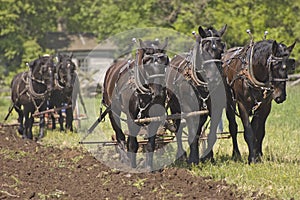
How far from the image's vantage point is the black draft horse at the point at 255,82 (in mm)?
8984

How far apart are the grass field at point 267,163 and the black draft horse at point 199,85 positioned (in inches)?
22.5

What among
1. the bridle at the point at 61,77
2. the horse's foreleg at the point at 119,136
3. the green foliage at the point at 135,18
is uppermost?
the green foliage at the point at 135,18


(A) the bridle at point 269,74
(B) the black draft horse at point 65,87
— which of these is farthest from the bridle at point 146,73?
(B) the black draft horse at point 65,87

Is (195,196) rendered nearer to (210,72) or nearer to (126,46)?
(210,72)

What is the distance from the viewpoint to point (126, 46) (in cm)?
3481

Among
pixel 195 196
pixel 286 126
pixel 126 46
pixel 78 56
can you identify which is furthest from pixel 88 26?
pixel 195 196

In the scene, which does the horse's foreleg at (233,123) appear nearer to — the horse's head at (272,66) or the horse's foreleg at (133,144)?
the horse's head at (272,66)

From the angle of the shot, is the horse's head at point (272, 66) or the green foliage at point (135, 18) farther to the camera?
the green foliage at point (135, 18)

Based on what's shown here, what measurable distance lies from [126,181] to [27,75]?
6.99m

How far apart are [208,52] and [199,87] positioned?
63 centimetres

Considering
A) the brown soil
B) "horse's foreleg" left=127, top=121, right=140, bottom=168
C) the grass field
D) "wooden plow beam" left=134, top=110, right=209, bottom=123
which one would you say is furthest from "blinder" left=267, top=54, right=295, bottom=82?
"horse's foreleg" left=127, top=121, right=140, bottom=168

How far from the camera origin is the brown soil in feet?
25.0

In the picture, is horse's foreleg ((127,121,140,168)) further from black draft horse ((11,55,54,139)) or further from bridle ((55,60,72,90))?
bridle ((55,60,72,90))

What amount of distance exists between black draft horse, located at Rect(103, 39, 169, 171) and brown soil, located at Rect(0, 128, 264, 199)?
57cm
